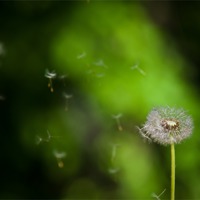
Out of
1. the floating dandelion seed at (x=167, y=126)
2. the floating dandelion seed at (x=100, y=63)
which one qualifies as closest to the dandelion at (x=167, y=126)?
the floating dandelion seed at (x=167, y=126)

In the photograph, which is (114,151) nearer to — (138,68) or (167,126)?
(138,68)

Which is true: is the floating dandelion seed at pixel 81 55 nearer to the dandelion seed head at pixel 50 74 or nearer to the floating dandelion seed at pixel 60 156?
the dandelion seed head at pixel 50 74

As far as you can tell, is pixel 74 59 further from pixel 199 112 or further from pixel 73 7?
pixel 199 112

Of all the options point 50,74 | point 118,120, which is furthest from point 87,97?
point 50,74

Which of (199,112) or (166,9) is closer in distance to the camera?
(199,112)

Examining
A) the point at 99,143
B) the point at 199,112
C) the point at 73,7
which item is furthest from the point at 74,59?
the point at 199,112

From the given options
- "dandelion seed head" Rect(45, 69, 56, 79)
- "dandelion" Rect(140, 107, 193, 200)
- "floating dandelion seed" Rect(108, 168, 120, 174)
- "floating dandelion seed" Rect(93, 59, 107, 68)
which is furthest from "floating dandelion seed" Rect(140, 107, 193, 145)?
"floating dandelion seed" Rect(108, 168, 120, 174)
